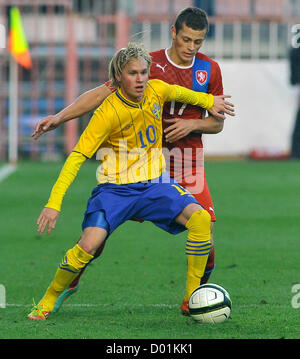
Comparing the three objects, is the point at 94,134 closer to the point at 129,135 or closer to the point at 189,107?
the point at 129,135

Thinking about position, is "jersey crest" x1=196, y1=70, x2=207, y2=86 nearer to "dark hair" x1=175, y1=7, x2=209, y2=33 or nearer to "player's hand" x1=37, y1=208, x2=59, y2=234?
"dark hair" x1=175, y1=7, x2=209, y2=33

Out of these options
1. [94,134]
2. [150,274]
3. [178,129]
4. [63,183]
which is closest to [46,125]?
[94,134]

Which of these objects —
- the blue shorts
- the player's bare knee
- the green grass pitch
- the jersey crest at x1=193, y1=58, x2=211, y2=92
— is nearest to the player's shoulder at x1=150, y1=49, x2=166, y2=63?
the jersey crest at x1=193, y1=58, x2=211, y2=92

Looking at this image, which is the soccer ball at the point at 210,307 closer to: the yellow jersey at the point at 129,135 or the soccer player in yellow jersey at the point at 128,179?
the soccer player in yellow jersey at the point at 128,179

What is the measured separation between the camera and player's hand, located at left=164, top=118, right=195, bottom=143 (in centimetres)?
662

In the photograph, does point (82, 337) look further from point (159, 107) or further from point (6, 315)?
point (159, 107)

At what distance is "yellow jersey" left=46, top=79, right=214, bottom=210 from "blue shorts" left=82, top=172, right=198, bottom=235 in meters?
0.08

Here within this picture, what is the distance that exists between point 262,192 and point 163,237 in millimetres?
5829

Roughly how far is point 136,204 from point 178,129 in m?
0.69

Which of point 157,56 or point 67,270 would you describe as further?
point 157,56

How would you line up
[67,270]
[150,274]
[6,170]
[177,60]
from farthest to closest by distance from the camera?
[6,170] < [150,274] < [177,60] < [67,270]

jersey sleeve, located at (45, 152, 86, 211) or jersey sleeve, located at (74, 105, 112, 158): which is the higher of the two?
jersey sleeve, located at (74, 105, 112, 158)

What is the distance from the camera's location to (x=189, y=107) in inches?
273
